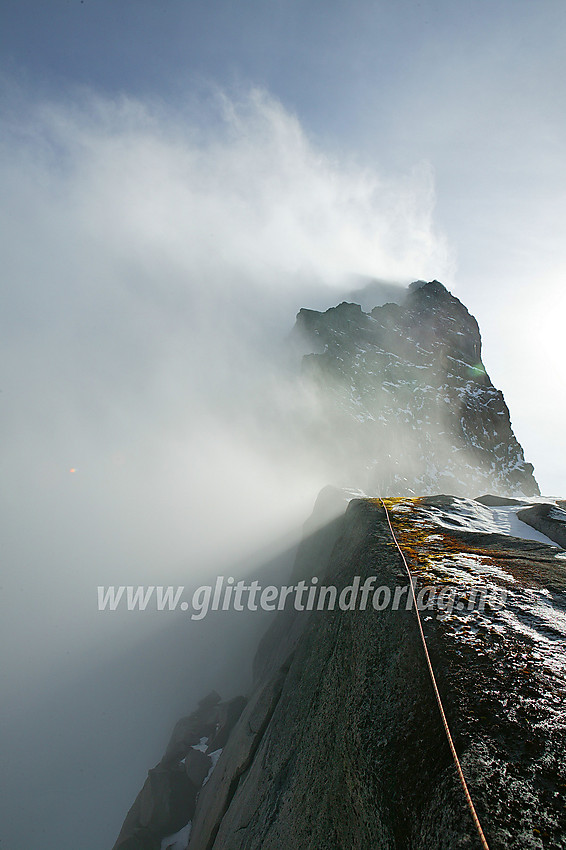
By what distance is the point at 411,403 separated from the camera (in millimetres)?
108750

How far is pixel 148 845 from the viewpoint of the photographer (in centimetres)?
2259

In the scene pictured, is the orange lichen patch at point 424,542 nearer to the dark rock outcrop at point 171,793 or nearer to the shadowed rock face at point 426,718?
the shadowed rock face at point 426,718

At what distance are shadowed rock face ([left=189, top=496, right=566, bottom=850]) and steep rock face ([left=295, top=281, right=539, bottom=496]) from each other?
7681 cm

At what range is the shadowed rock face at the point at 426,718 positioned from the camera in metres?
Result: 3.51

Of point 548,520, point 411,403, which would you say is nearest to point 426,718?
point 548,520

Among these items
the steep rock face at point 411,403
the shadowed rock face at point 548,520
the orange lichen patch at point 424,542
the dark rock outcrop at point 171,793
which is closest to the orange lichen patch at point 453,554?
the orange lichen patch at point 424,542

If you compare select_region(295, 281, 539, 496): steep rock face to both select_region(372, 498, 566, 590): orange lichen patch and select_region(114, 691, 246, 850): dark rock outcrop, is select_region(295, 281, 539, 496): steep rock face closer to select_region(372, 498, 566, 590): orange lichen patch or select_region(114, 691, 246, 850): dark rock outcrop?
select_region(114, 691, 246, 850): dark rock outcrop

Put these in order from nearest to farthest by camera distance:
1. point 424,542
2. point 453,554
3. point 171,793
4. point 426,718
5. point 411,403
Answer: point 426,718 → point 453,554 → point 424,542 → point 171,793 → point 411,403

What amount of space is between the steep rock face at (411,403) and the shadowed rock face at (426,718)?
76.8 meters

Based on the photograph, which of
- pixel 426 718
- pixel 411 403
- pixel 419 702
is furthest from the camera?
pixel 411 403

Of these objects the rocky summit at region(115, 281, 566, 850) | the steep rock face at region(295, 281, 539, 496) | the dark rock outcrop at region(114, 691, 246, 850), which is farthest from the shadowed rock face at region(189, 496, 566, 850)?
the steep rock face at region(295, 281, 539, 496)

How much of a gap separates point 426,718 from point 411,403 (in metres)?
112

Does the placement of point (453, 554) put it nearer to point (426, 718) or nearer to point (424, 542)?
point (424, 542)

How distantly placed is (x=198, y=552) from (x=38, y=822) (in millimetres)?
60524
